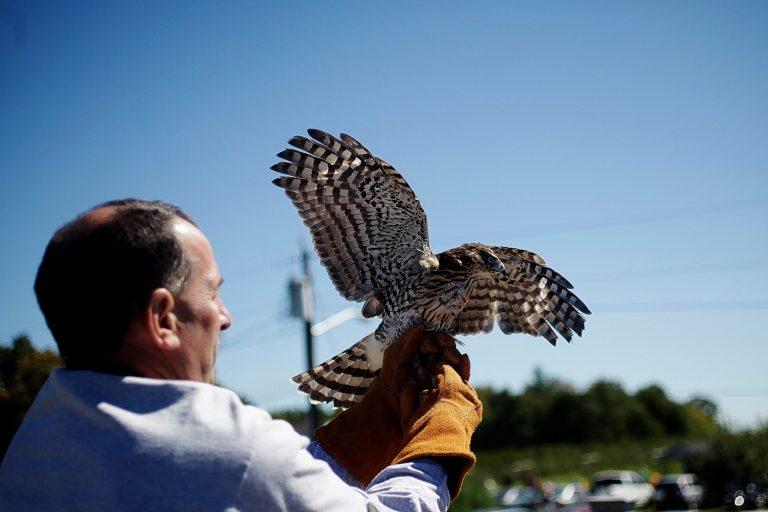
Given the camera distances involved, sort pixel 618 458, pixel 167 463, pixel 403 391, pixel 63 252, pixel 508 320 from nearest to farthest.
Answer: pixel 167 463 → pixel 63 252 → pixel 403 391 → pixel 508 320 → pixel 618 458

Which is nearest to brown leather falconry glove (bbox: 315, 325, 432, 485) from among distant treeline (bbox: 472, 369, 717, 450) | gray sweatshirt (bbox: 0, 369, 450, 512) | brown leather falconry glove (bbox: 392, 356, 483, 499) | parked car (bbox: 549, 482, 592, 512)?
brown leather falconry glove (bbox: 392, 356, 483, 499)

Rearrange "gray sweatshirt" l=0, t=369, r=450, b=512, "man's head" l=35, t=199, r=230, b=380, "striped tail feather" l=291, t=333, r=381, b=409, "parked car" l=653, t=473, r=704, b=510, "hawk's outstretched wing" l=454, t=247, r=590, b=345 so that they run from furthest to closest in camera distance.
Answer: "parked car" l=653, t=473, r=704, b=510, "hawk's outstretched wing" l=454, t=247, r=590, b=345, "striped tail feather" l=291, t=333, r=381, b=409, "man's head" l=35, t=199, r=230, b=380, "gray sweatshirt" l=0, t=369, r=450, b=512

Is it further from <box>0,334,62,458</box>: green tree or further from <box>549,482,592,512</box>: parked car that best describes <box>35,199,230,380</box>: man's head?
<box>549,482,592,512</box>: parked car

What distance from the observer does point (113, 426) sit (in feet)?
4.80

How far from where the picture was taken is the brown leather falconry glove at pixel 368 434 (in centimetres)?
259

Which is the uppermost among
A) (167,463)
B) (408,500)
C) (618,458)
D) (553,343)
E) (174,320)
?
(174,320)

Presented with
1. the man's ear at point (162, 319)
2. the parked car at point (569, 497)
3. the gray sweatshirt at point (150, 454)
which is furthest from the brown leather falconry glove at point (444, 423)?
the parked car at point (569, 497)

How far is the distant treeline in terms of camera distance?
61.3 metres

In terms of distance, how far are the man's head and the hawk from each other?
243 centimetres

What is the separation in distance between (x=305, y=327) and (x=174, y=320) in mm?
17106

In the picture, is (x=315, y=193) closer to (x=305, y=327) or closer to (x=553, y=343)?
(x=553, y=343)

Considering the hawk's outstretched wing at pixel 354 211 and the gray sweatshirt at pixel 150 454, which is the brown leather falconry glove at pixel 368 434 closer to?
the gray sweatshirt at pixel 150 454

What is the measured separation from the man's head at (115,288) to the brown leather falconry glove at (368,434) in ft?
3.60

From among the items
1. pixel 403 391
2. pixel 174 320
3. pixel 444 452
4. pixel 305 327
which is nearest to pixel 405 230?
pixel 403 391
